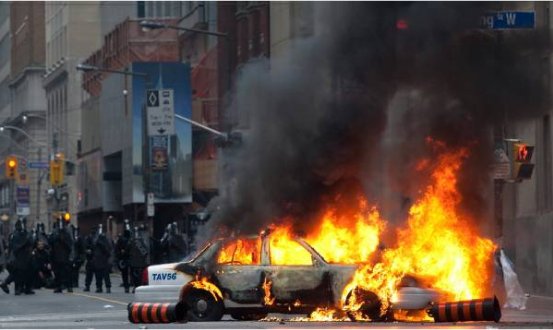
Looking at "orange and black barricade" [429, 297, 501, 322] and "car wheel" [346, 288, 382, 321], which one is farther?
"car wheel" [346, 288, 382, 321]

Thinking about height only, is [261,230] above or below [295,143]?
below

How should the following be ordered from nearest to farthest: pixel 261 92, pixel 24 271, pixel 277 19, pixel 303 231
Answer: pixel 303 231 → pixel 261 92 → pixel 24 271 → pixel 277 19

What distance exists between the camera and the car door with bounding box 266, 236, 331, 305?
17750mm

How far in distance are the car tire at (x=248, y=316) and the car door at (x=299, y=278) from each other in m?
0.57

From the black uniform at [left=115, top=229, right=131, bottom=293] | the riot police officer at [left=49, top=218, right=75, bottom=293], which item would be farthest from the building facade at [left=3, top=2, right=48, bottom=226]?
the black uniform at [left=115, top=229, right=131, bottom=293]

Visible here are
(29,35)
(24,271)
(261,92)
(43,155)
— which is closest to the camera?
(261,92)

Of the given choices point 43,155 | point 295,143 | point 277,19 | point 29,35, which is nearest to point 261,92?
point 295,143

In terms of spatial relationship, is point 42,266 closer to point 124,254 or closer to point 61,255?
point 61,255

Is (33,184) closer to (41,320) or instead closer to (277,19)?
(277,19)

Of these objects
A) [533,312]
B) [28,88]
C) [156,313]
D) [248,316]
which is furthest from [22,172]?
[156,313]

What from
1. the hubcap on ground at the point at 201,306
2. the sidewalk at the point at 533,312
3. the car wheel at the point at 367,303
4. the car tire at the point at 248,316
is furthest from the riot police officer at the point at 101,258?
the car wheel at the point at 367,303

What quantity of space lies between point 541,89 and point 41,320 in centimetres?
855

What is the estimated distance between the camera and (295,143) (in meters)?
19.6

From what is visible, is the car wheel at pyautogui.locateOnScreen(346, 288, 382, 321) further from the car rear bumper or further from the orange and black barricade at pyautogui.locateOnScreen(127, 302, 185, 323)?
the car rear bumper
